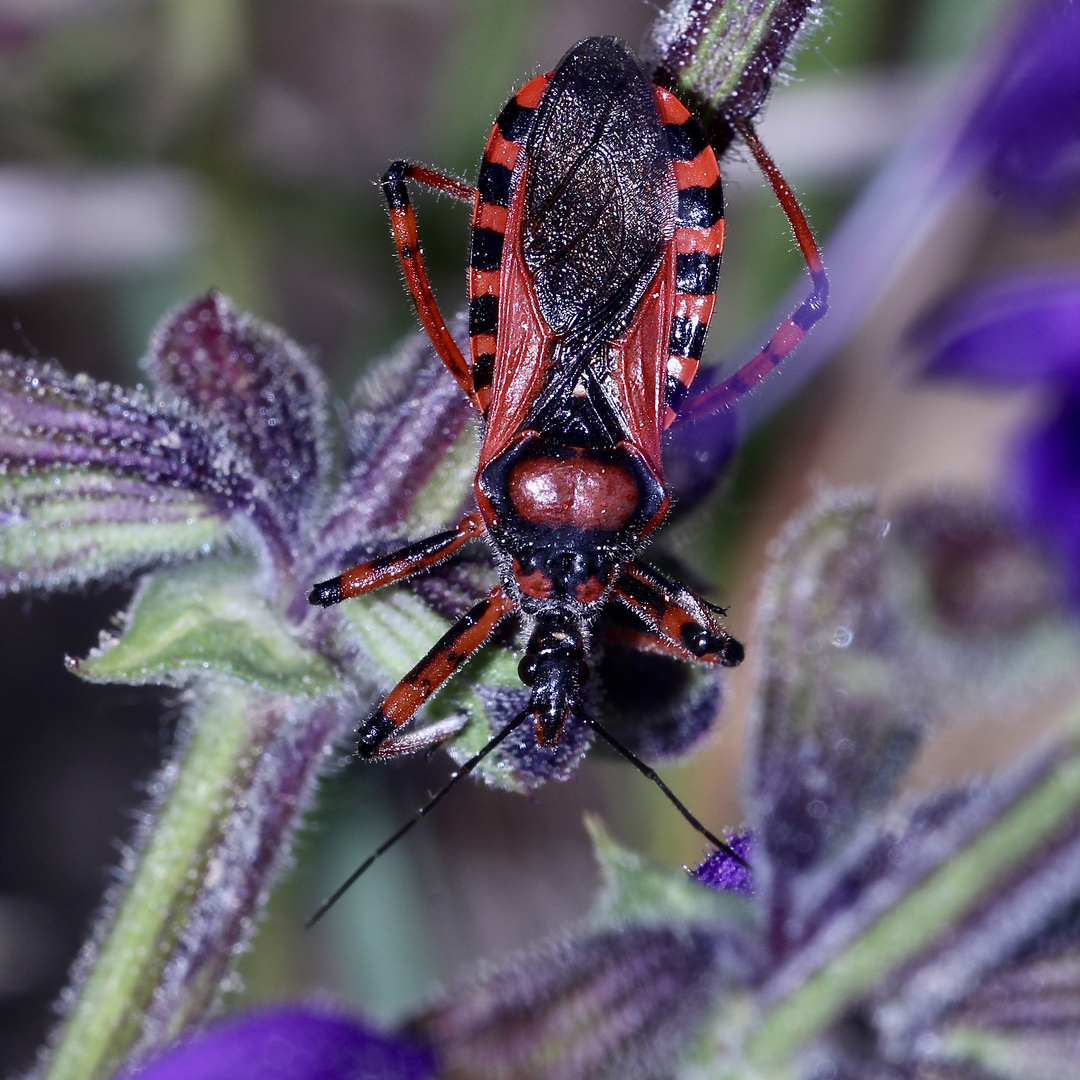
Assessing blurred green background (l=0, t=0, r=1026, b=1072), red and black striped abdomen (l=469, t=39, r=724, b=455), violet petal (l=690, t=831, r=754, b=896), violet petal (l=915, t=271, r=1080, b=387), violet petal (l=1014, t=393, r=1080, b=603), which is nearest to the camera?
violet petal (l=690, t=831, r=754, b=896)

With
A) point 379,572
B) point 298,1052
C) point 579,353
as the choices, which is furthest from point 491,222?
point 298,1052

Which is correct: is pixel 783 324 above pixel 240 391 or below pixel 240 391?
below

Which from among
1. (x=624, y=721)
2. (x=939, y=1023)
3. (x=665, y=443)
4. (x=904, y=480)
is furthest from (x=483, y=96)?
(x=939, y=1023)

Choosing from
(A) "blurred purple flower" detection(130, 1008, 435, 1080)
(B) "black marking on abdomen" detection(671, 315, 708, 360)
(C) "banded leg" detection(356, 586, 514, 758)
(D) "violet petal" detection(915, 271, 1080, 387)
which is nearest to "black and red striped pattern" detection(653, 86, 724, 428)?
(B) "black marking on abdomen" detection(671, 315, 708, 360)

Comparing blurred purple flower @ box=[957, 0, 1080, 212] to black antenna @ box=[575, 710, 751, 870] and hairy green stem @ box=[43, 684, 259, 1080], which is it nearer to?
black antenna @ box=[575, 710, 751, 870]

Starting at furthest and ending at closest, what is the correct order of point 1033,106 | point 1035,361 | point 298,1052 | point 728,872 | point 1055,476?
point 1055,476 < point 1035,361 < point 1033,106 < point 728,872 < point 298,1052

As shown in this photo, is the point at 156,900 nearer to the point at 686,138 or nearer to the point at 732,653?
the point at 732,653
